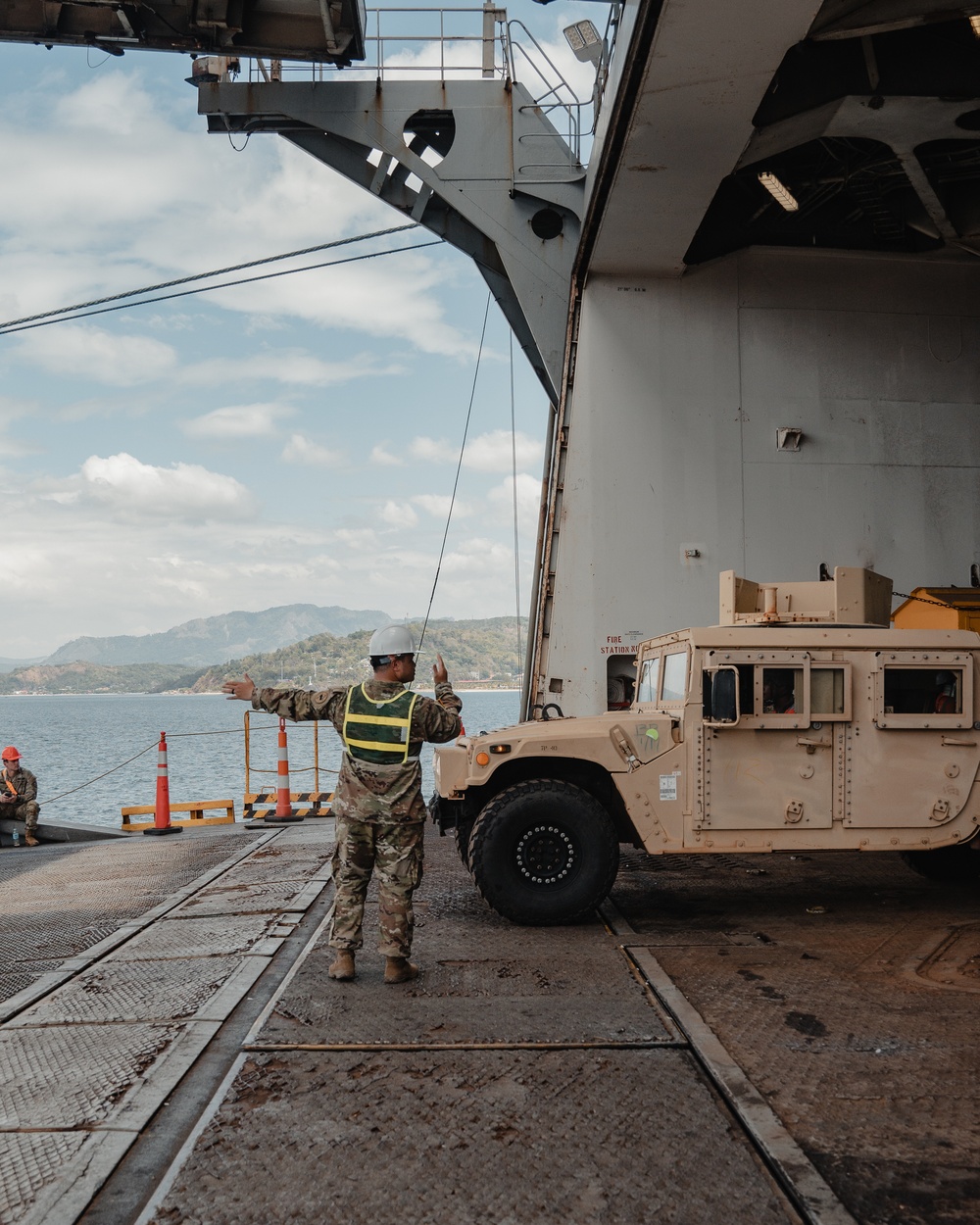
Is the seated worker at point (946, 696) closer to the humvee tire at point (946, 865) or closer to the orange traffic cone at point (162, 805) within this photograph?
the humvee tire at point (946, 865)

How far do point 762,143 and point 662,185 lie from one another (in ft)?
2.73

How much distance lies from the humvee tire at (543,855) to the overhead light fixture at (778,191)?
20.8ft

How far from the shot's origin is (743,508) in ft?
34.7

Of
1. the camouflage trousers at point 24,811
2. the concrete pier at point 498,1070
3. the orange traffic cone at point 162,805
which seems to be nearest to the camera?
the concrete pier at point 498,1070

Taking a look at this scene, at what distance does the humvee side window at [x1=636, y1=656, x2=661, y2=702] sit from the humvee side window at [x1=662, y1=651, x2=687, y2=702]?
20cm

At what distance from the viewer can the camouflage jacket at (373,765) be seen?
5.12m

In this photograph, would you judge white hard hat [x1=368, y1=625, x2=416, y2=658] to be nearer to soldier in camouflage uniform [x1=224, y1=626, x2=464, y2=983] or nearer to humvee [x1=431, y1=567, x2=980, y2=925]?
soldier in camouflage uniform [x1=224, y1=626, x2=464, y2=983]

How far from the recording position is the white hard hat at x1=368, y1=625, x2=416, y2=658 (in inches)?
205

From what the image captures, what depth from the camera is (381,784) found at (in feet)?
16.8

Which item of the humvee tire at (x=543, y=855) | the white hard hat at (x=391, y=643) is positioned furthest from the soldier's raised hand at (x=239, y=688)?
the humvee tire at (x=543, y=855)

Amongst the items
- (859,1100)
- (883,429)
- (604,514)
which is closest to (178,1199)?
(859,1100)

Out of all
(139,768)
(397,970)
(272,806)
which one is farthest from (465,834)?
(139,768)

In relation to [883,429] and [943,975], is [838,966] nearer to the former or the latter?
[943,975]

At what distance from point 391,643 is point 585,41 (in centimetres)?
795
